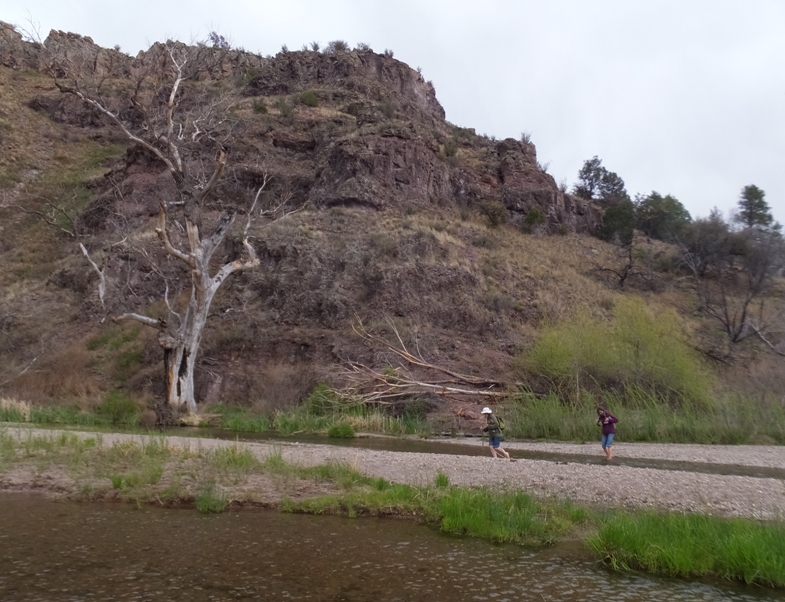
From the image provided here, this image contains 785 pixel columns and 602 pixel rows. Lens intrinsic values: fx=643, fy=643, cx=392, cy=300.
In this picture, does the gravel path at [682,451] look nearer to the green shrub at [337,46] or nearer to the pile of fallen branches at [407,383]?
the pile of fallen branches at [407,383]

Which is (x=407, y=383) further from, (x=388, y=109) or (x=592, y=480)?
(x=388, y=109)

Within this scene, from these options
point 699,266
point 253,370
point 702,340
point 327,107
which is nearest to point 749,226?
point 699,266

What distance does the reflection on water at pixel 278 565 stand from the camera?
637 centimetres

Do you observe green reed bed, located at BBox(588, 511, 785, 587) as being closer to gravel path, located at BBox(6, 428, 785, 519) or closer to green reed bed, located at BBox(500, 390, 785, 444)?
gravel path, located at BBox(6, 428, 785, 519)

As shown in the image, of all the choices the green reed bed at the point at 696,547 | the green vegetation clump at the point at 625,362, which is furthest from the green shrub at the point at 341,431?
the green reed bed at the point at 696,547

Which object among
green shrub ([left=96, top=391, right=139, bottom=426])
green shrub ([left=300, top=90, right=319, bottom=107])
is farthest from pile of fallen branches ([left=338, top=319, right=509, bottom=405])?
green shrub ([left=300, top=90, right=319, bottom=107])

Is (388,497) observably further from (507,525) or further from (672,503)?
(672,503)

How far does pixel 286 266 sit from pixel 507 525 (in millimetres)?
28335

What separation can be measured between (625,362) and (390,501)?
17.2 m

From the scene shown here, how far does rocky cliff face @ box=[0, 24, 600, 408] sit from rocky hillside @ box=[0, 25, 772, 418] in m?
0.12

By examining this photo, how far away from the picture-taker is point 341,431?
72.4 ft

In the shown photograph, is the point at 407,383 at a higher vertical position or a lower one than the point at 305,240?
lower

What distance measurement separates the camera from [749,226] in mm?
51938

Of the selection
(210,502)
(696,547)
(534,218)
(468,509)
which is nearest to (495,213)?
→ (534,218)
